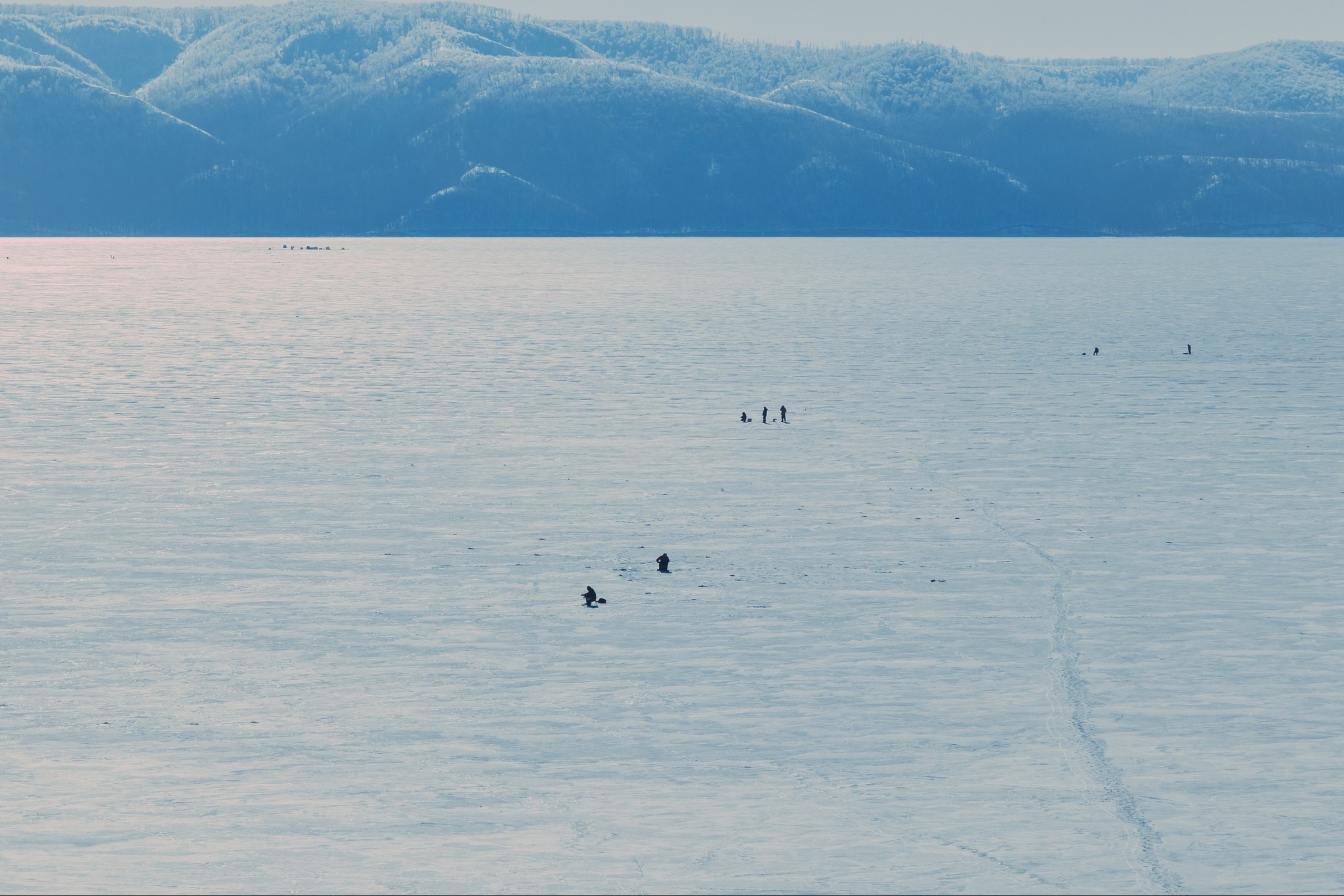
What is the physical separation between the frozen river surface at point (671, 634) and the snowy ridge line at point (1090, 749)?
0.12 ft

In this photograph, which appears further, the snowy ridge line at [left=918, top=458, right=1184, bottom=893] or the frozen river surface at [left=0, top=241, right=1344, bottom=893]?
the frozen river surface at [left=0, top=241, right=1344, bottom=893]

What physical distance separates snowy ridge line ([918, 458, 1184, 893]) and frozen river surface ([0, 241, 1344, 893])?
0.12 feet

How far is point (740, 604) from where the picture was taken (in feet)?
50.2

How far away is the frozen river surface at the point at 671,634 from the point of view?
9.61 metres

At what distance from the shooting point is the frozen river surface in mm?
9609

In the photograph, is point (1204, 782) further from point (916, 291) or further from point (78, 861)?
point (916, 291)

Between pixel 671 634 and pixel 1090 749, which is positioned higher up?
pixel 671 634

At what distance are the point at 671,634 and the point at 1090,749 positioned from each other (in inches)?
161

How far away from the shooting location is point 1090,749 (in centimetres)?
1112

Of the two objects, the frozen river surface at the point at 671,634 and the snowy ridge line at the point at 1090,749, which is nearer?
the snowy ridge line at the point at 1090,749

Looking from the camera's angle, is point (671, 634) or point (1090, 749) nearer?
point (1090, 749)

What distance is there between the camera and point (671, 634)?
14250 mm

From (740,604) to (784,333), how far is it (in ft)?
111

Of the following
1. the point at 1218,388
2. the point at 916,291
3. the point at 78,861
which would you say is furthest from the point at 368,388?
the point at 916,291
